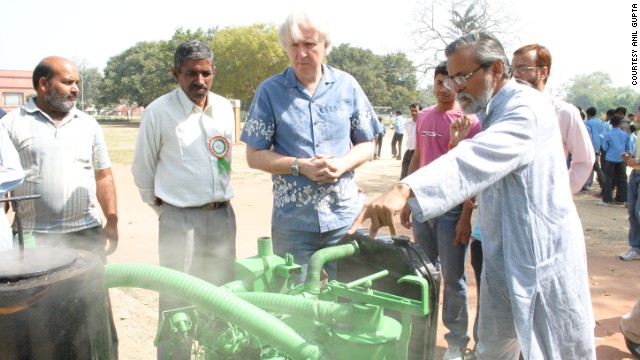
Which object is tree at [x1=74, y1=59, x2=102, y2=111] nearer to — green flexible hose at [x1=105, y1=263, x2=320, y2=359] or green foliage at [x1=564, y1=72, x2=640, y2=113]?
green foliage at [x1=564, y1=72, x2=640, y2=113]

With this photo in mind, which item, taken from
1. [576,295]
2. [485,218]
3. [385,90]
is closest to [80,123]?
[485,218]

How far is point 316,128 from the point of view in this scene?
2.67 metres

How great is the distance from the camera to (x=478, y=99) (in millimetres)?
2016

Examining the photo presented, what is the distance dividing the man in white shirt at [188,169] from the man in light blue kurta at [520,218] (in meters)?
1.62

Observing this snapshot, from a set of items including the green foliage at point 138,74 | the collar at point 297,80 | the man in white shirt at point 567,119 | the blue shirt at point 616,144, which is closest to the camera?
the collar at point 297,80

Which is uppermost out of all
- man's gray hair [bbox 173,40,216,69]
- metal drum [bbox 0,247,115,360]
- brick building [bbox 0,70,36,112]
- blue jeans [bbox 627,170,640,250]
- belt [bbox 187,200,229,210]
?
brick building [bbox 0,70,36,112]

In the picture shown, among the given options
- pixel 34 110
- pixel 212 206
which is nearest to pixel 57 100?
pixel 34 110

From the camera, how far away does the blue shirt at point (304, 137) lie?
2.62m

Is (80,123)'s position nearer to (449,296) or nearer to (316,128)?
(316,128)

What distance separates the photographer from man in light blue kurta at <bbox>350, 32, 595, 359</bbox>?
1719 mm

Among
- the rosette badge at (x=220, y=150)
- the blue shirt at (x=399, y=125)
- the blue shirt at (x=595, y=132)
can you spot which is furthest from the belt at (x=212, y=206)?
the blue shirt at (x=399, y=125)

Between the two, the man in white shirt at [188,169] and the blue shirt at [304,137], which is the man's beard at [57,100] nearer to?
the man in white shirt at [188,169]

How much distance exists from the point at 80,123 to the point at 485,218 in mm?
2541

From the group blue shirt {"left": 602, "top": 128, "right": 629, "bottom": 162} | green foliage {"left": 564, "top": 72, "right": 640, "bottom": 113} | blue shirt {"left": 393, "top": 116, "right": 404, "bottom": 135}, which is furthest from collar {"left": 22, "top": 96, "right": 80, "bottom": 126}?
green foliage {"left": 564, "top": 72, "right": 640, "bottom": 113}
